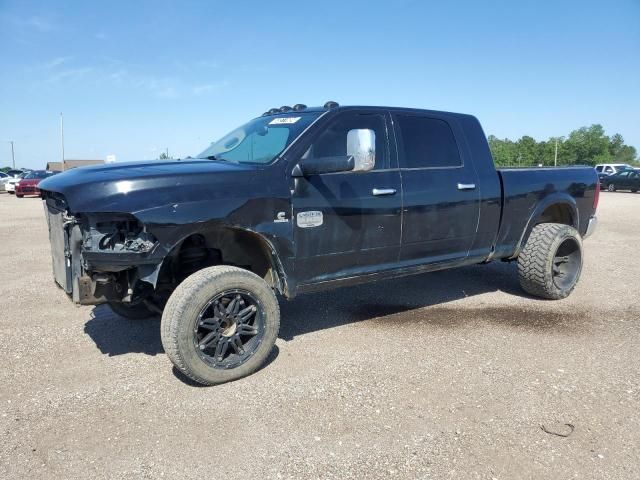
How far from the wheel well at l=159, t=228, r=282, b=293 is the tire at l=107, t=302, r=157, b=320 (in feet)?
3.02

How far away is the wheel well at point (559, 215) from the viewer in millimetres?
6062

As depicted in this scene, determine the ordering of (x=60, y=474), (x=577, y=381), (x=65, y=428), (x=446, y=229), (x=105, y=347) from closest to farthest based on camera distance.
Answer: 1. (x=60, y=474)
2. (x=65, y=428)
3. (x=577, y=381)
4. (x=105, y=347)
5. (x=446, y=229)

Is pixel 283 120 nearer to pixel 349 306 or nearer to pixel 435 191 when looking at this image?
pixel 435 191

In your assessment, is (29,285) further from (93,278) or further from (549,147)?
(549,147)

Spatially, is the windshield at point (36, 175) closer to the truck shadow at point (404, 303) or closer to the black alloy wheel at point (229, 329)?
the truck shadow at point (404, 303)

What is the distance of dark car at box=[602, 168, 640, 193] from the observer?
93.6ft

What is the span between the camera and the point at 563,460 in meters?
2.75

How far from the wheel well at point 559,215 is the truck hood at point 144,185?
387cm

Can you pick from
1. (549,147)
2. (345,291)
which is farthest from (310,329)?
(549,147)

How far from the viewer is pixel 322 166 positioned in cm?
385

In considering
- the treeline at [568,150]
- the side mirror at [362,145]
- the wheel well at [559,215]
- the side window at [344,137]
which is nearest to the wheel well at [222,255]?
the side window at [344,137]

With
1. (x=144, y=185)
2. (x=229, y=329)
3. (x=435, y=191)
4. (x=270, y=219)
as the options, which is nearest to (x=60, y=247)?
(x=144, y=185)

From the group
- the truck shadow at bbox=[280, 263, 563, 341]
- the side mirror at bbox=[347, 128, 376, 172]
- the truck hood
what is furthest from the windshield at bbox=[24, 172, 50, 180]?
the side mirror at bbox=[347, 128, 376, 172]

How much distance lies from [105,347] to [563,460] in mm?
3600
